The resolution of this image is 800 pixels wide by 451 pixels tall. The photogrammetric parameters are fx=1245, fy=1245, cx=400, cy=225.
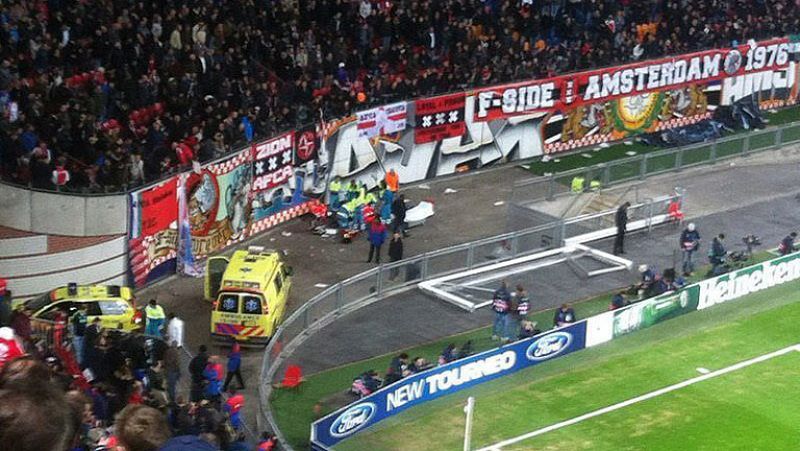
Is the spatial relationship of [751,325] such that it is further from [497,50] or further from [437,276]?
[497,50]

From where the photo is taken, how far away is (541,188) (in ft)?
129

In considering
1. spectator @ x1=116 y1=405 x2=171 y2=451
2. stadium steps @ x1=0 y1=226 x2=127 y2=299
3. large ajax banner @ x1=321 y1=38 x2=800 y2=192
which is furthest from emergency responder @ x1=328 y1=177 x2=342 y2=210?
spectator @ x1=116 y1=405 x2=171 y2=451

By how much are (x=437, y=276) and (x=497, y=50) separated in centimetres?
1388

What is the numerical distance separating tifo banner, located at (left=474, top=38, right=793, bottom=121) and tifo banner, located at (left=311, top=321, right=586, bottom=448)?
53.2 feet

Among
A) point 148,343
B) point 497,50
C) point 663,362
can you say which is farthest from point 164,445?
point 497,50

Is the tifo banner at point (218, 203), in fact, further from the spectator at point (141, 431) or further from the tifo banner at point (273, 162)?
the spectator at point (141, 431)

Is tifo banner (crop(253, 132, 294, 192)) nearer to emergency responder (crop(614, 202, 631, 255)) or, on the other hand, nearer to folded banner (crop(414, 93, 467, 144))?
folded banner (crop(414, 93, 467, 144))

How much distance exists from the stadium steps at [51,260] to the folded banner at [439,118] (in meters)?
14.4

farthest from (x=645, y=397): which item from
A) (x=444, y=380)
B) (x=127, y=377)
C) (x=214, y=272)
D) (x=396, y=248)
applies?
(x=127, y=377)

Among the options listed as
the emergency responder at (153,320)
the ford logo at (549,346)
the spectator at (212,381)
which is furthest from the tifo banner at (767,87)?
the spectator at (212,381)

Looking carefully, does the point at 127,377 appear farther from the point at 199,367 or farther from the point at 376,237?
the point at 376,237

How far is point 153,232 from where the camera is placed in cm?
3288

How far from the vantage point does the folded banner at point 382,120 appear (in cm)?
4118

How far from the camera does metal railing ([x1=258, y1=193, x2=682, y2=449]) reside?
29.2 m
